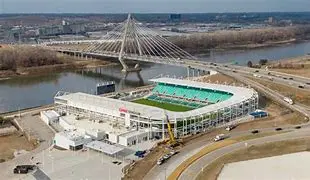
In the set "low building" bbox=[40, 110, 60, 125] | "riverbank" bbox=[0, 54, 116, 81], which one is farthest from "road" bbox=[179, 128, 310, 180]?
"riverbank" bbox=[0, 54, 116, 81]

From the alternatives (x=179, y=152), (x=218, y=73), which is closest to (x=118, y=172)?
(x=179, y=152)

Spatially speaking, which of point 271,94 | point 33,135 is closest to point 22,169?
point 33,135

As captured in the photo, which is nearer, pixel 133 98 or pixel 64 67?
pixel 133 98

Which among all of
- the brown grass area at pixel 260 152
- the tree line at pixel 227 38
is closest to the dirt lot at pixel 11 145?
the brown grass area at pixel 260 152

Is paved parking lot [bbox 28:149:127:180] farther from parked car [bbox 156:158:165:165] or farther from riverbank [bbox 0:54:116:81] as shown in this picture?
riverbank [bbox 0:54:116:81]

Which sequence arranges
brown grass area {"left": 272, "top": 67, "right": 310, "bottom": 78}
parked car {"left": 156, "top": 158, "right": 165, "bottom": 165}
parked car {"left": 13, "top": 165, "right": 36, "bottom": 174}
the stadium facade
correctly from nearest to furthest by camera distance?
parked car {"left": 156, "top": 158, "right": 165, "bottom": 165}
parked car {"left": 13, "top": 165, "right": 36, "bottom": 174}
the stadium facade
brown grass area {"left": 272, "top": 67, "right": 310, "bottom": 78}

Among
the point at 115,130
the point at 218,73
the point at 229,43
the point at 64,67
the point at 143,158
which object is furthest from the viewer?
the point at 229,43

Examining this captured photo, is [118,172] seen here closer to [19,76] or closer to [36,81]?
[36,81]
